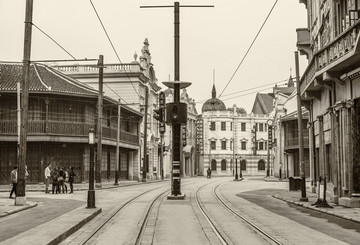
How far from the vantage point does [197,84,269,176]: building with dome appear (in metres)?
101

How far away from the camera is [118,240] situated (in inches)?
450

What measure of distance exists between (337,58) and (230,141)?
82.8m

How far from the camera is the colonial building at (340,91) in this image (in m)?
19.2

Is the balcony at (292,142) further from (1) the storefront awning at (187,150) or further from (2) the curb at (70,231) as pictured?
(2) the curb at (70,231)

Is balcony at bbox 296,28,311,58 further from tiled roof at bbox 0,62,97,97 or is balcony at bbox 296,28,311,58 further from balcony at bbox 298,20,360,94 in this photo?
tiled roof at bbox 0,62,97,97

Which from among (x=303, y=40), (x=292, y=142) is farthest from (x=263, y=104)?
(x=303, y=40)

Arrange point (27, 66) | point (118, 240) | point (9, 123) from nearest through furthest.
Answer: point (118, 240) → point (27, 66) → point (9, 123)

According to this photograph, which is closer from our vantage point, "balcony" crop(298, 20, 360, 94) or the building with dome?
"balcony" crop(298, 20, 360, 94)

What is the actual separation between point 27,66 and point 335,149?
12429 mm

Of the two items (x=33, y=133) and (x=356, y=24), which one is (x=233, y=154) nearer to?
(x=33, y=133)

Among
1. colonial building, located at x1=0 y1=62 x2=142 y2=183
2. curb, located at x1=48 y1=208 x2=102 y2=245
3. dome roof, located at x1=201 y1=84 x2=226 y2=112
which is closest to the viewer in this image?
curb, located at x1=48 y1=208 x2=102 y2=245

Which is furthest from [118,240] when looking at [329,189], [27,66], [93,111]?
[93,111]

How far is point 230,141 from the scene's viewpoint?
335 feet

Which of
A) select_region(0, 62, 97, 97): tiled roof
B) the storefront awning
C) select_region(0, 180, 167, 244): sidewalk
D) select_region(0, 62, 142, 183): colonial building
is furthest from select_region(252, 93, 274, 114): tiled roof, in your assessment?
select_region(0, 180, 167, 244): sidewalk
